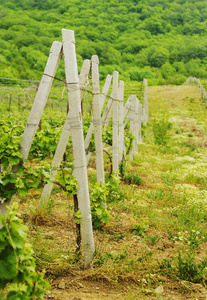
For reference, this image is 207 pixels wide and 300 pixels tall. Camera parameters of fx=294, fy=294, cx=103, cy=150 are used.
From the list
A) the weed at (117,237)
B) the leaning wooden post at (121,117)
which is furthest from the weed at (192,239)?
the leaning wooden post at (121,117)

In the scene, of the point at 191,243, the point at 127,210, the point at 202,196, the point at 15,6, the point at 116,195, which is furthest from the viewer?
the point at 15,6

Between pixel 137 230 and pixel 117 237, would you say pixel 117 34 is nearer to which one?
pixel 137 230

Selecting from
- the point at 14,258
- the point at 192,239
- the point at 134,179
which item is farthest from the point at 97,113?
the point at 14,258

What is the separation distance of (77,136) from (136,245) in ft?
5.95

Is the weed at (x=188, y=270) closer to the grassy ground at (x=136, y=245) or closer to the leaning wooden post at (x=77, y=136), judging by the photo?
the grassy ground at (x=136, y=245)

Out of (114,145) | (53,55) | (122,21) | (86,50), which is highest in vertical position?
(122,21)

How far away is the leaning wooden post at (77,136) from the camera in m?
3.07

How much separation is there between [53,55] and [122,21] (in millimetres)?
102205

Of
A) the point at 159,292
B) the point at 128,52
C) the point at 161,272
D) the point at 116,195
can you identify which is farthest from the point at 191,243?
the point at 128,52

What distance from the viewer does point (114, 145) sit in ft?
19.9

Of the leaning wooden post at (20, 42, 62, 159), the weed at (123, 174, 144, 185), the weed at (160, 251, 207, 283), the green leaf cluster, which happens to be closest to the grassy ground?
the weed at (160, 251, 207, 283)

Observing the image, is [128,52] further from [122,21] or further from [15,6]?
[15,6]

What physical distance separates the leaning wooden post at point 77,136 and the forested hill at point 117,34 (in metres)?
53.8

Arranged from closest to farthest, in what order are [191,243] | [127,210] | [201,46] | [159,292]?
1. [159,292]
2. [191,243]
3. [127,210]
4. [201,46]
